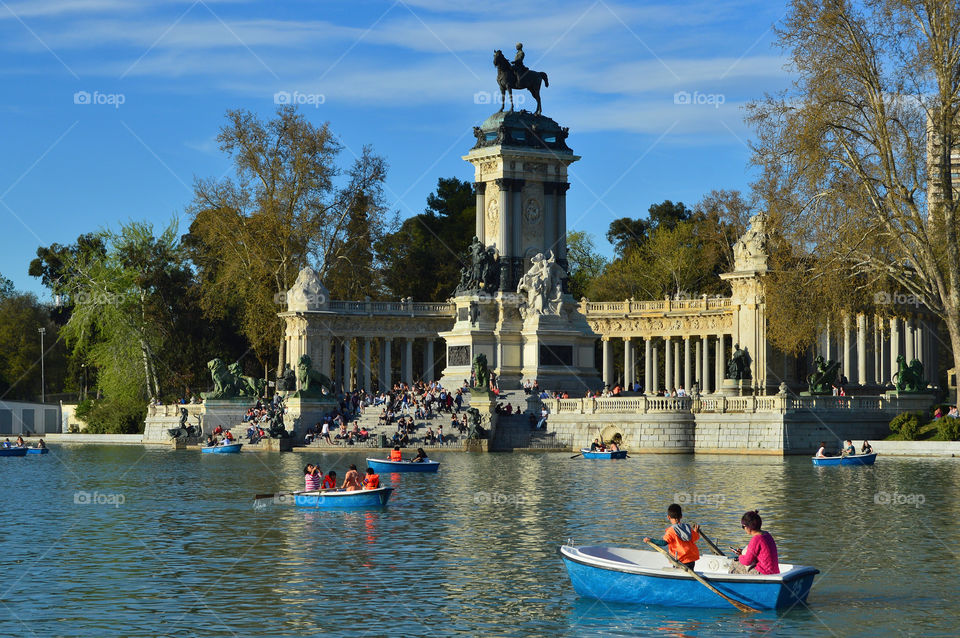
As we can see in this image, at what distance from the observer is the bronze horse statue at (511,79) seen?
80062 millimetres

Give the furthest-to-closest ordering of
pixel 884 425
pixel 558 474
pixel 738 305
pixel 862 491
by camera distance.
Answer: pixel 738 305 < pixel 884 425 < pixel 558 474 < pixel 862 491

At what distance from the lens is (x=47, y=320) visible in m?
134

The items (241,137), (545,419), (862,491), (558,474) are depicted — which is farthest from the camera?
(241,137)

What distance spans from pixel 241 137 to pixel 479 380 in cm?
2665

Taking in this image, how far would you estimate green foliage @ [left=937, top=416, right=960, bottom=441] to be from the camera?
56.5m

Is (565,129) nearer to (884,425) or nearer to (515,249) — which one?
(515,249)

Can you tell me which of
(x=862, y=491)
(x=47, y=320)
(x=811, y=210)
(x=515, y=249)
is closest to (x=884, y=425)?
(x=811, y=210)

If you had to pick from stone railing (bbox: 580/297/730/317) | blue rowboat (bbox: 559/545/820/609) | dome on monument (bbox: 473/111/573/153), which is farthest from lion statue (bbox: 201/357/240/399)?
blue rowboat (bbox: 559/545/820/609)

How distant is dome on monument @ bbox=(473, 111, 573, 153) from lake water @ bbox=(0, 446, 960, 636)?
29830 millimetres

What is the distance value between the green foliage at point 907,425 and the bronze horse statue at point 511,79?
29.6 meters

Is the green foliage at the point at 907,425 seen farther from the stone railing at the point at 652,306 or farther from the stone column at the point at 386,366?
the stone column at the point at 386,366
